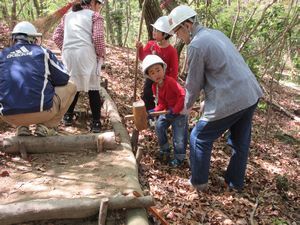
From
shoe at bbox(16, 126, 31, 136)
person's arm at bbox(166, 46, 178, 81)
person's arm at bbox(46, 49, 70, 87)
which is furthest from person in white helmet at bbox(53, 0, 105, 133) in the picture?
person's arm at bbox(166, 46, 178, 81)

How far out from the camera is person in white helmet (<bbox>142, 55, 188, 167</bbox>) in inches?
205

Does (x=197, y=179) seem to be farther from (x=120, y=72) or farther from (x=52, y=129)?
(x=120, y=72)

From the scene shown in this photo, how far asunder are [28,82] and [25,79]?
2.0 inches

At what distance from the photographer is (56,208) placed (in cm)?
334

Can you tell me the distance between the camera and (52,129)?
17.5ft

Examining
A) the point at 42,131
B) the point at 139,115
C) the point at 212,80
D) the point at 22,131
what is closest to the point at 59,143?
the point at 42,131

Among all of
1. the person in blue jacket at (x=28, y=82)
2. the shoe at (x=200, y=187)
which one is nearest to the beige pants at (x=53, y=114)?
the person in blue jacket at (x=28, y=82)

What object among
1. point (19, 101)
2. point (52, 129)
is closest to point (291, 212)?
point (52, 129)

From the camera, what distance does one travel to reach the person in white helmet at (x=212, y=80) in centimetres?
430

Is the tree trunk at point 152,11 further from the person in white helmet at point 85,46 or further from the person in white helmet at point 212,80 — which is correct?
the person in white helmet at point 212,80

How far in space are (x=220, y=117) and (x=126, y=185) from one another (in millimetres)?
1398

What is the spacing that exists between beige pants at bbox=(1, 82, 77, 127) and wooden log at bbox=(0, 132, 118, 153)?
23 cm

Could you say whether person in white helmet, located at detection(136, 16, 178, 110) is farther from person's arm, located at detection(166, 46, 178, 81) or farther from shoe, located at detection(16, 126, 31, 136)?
shoe, located at detection(16, 126, 31, 136)

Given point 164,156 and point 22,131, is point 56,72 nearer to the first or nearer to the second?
point 22,131
